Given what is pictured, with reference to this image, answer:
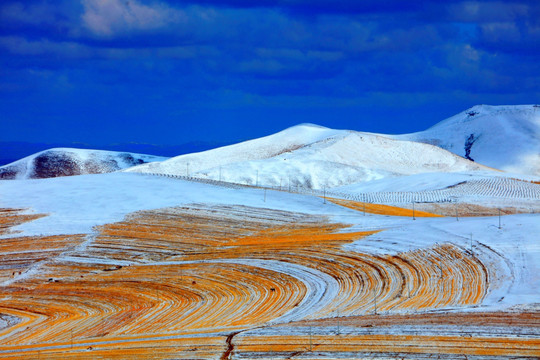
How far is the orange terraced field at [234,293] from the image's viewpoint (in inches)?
957

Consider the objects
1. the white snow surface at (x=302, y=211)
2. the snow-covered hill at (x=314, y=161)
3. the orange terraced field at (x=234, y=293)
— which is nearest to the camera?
the orange terraced field at (x=234, y=293)

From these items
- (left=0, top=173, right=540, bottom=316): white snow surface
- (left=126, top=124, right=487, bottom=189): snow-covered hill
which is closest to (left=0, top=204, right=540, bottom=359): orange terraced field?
(left=0, top=173, right=540, bottom=316): white snow surface

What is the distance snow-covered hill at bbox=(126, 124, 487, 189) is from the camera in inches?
4818

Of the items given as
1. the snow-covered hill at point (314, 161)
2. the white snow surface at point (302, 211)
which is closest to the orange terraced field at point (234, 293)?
the white snow surface at point (302, 211)

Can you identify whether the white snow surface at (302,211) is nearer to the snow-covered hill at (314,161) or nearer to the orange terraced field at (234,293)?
the orange terraced field at (234,293)

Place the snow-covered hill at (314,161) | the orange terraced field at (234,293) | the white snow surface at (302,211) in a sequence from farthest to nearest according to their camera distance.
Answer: the snow-covered hill at (314,161), the white snow surface at (302,211), the orange terraced field at (234,293)

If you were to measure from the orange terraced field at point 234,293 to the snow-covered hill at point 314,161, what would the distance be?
63.4 metres

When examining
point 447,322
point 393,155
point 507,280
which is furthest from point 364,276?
point 393,155

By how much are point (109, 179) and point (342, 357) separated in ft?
170

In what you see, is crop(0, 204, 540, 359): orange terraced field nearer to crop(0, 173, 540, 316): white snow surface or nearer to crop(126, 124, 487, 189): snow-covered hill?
crop(0, 173, 540, 316): white snow surface

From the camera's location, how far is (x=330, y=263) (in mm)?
40781

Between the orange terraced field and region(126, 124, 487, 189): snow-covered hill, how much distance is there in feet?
208

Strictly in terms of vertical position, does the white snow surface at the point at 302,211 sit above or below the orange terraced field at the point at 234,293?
above

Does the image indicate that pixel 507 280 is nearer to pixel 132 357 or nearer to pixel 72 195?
pixel 132 357
